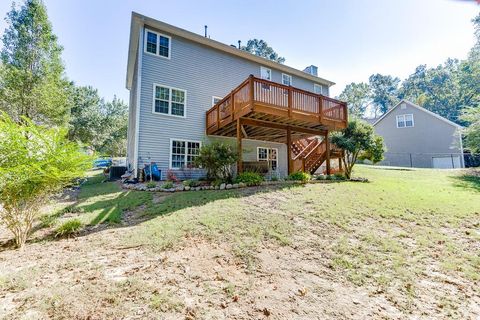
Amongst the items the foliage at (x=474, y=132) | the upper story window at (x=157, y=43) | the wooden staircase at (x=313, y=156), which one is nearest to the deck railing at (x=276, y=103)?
the wooden staircase at (x=313, y=156)

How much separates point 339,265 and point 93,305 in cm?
322

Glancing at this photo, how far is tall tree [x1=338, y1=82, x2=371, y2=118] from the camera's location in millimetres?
50969

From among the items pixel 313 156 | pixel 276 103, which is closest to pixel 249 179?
pixel 276 103

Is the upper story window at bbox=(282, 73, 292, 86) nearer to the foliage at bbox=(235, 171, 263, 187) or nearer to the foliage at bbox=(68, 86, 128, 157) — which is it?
the foliage at bbox=(235, 171, 263, 187)

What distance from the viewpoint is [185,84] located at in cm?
1189

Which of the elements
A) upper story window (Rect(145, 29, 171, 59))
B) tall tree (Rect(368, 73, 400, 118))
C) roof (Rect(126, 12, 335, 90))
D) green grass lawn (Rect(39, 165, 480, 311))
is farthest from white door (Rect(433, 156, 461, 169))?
tall tree (Rect(368, 73, 400, 118))

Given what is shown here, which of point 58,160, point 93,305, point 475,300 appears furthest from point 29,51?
point 475,300

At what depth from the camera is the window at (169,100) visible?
1105 cm

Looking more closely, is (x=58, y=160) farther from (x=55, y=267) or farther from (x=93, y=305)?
→ (x=93, y=305)

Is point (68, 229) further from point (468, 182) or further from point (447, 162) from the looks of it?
point (447, 162)

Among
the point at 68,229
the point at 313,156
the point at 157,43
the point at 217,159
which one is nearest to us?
the point at 68,229

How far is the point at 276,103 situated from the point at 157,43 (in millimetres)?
7268

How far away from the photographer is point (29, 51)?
Result: 1491 centimetres

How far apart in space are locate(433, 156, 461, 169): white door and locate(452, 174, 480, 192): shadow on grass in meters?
8.84
